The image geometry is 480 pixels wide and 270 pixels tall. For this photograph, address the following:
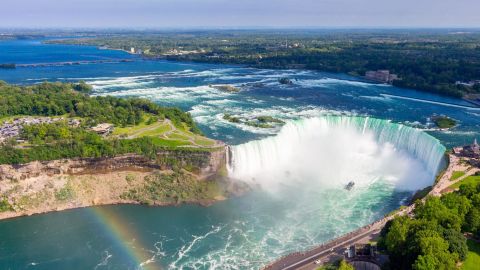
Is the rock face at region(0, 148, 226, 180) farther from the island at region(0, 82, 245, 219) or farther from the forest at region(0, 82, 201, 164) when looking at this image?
the forest at region(0, 82, 201, 164)

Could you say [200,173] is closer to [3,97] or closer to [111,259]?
[111,259]

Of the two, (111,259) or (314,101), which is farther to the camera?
(314,101)

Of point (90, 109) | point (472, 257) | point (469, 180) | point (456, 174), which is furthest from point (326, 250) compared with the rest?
point (90, 109)

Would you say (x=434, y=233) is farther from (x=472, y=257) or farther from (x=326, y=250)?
(x=326, y=250)

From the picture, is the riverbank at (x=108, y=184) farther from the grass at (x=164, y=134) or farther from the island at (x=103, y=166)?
the grass at (x=164, y=134)

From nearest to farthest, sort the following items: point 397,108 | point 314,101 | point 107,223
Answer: point 107,223, point 397,108, point 314,101

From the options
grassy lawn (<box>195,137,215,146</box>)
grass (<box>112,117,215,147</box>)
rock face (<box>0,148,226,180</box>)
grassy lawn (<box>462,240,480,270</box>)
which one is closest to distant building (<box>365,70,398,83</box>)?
grass (<box>112,117,215,147</box>)

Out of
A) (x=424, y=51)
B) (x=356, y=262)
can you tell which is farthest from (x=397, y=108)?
(x=424, y=51)
